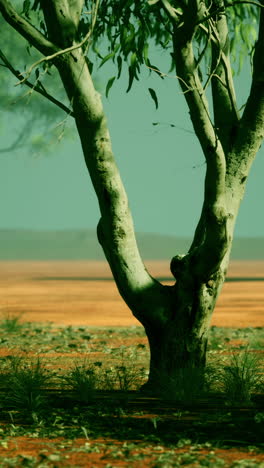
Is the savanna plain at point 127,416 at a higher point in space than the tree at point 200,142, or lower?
lower

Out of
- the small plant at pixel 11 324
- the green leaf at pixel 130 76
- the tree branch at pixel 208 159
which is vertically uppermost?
the green leaf at pixel 130 76

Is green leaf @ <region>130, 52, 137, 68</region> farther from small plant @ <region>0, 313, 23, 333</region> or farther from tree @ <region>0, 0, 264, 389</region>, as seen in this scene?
small plant @ <region>0, 313, 23, 333</region>

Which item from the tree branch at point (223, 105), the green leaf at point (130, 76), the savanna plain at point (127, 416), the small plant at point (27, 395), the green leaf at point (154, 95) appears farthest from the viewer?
the tree branch at point (223, 105)

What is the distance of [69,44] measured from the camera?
7254 mm

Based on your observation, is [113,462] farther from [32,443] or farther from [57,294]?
[57,294]

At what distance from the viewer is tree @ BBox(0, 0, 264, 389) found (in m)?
6.97

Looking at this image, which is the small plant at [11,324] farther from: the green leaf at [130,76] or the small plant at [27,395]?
the green leaf at [130,76]

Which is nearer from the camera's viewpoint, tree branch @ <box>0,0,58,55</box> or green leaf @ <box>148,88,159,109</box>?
tree branch @ <box>0,0,58,55</box>

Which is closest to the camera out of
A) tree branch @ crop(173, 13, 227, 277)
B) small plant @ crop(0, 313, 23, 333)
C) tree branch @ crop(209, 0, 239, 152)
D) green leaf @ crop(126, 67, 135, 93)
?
tree branch @ crop(173, 13, 227, 277)

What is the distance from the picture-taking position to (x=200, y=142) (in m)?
7.34

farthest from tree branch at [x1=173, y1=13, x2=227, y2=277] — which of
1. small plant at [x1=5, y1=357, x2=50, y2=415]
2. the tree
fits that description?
small plant at [x1=5, y1=357, x2=50, y2=415]

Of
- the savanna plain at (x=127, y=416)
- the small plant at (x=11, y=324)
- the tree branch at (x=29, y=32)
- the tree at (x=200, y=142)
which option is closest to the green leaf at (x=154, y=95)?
the tree at (x=200, y=142)

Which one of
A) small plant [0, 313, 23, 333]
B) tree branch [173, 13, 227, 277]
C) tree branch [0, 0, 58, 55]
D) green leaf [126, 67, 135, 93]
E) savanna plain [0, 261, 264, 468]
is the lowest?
savanna plain [0, 261, 264, 468]

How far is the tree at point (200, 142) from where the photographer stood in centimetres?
697
